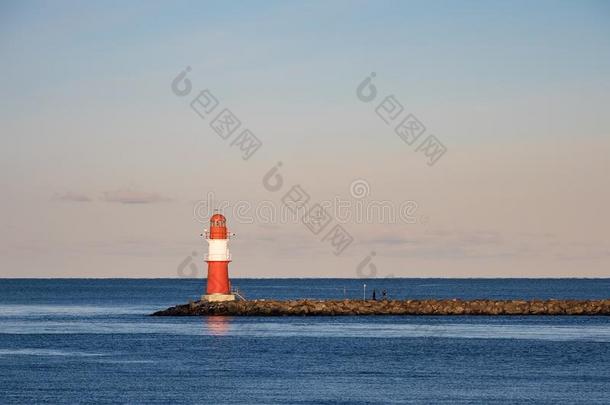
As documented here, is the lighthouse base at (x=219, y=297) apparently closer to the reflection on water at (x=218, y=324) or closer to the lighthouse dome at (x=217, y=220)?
the reflection on water at (x=218, y=324)

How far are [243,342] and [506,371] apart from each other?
16640mm

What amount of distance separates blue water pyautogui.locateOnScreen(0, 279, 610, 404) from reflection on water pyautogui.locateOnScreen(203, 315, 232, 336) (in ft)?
0.27

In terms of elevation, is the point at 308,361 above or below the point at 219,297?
below

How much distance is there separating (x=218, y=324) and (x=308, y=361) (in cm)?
2097

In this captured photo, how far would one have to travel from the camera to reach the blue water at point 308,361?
40716 mm

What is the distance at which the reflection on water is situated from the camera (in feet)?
215

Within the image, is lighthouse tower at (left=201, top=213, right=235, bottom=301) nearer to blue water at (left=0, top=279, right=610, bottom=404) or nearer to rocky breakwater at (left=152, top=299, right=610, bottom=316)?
blue water at (left=0, top=279, right=610, bottom=404)

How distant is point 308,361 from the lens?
51344 mm

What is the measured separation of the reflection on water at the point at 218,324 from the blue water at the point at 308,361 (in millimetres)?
81

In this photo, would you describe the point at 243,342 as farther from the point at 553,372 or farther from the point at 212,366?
the point at 553,372

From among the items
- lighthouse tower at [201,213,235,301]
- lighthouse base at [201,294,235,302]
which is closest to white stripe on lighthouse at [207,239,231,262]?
lighthouse tower at [201,213,235,301]

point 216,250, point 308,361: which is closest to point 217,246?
point 216,250

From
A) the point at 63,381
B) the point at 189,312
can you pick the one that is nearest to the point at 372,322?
the point at 189,312

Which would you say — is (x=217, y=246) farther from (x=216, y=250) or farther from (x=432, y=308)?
(x=432, y=308)
